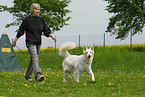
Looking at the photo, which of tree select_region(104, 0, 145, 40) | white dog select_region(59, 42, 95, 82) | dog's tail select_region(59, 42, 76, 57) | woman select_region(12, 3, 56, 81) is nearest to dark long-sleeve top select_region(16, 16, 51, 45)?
woman select_region(12, 3, 56, 81)

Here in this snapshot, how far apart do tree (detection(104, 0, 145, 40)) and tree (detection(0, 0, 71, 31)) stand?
747 centimetres

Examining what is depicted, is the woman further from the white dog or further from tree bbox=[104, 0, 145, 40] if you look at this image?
tree bbox=[104, 0, 145, 40]

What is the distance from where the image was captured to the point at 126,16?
28531 millimetres

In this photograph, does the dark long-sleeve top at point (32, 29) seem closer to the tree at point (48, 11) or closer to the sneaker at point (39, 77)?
the sneaker at point (39, 77)

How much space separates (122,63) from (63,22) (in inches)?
738

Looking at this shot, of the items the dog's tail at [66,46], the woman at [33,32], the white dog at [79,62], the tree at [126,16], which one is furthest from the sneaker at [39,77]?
the tree at [126,16]

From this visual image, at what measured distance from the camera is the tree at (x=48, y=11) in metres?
30.8

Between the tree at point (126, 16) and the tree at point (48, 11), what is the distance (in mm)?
7471

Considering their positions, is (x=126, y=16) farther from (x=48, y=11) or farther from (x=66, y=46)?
(x=66, y=46)

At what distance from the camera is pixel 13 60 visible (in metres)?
12.9

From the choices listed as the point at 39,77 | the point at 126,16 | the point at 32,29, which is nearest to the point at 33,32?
the point at 32,29

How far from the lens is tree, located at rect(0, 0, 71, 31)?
30.8 m

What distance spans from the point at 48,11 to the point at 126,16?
41.6 feet

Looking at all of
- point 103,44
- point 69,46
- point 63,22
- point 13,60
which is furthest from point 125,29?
point 69,46
